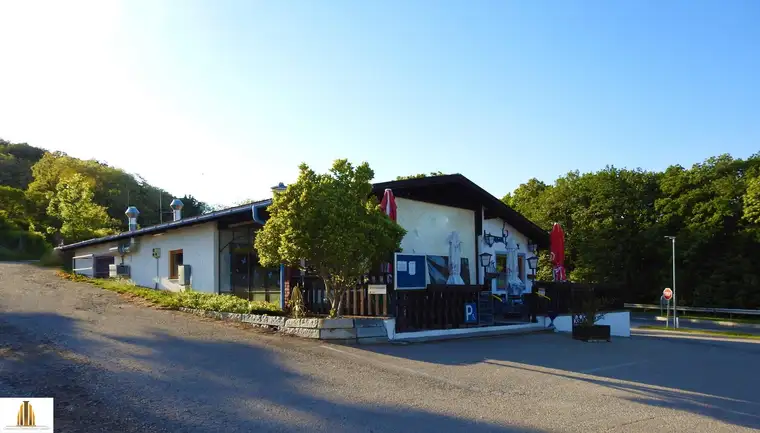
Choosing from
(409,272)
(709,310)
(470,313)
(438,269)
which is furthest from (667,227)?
(409,272)

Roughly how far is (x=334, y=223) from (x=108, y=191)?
4900cm

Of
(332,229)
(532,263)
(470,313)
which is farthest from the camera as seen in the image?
(532,263)

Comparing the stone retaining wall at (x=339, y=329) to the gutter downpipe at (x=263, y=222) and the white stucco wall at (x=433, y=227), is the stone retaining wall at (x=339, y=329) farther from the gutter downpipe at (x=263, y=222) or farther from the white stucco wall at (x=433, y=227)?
the white stucco wall at (x=433, y=227)

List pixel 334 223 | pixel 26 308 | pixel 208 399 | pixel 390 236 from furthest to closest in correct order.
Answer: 1. pixel 26 308
2. pixel 390 236
3. pixel 334 223
4. pixel 208 399

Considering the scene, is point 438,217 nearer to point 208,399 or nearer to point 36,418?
point 208,399

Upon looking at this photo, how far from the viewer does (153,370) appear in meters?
7.84

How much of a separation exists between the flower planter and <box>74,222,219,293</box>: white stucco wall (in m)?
10.2

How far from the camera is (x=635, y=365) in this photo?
10.8 m

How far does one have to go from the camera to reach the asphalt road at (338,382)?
6.08 m

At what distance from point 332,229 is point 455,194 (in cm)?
804

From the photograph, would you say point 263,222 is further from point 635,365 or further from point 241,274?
point 635,365

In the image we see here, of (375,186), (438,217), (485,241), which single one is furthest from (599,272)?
(375,186)

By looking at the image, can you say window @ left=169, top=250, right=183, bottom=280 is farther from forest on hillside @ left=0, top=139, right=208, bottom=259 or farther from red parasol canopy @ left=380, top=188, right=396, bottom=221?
forest on hillside @ left=0, top=139, right=208, bottom=259

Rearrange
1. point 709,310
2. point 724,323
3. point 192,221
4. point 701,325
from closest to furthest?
point 192,221
point 724,323
point 701,325
point 709,310
